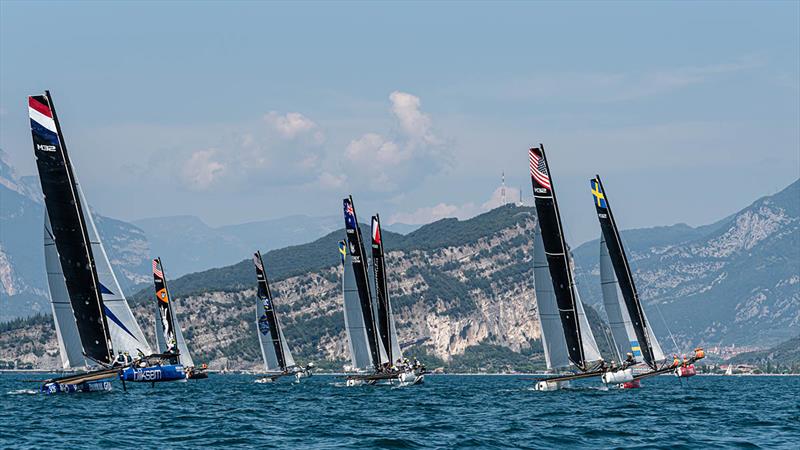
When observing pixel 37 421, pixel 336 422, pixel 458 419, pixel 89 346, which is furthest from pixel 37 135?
pixel 458 419

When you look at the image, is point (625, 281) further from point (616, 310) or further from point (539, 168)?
point (539, 168)

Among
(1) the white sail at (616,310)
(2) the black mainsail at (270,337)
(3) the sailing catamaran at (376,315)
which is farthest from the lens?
(2) the black mainsail at (270,337)

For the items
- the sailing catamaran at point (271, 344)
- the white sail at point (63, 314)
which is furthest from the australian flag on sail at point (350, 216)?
the sailing catamaran at point (271, 344)

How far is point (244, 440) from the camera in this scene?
185ft

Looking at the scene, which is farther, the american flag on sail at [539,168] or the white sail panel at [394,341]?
the white sail panel at [394,341]

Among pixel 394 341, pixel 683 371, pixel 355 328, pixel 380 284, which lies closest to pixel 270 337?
pixel 355 328

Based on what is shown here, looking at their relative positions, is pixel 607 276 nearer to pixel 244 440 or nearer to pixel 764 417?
pixel 764 417

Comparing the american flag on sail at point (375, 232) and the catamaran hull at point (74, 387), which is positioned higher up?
the american flag on sail at point (375, 232)

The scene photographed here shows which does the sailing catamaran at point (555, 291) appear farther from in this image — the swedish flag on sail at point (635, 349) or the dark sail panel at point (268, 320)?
the dark sail panel at point (268, 320)

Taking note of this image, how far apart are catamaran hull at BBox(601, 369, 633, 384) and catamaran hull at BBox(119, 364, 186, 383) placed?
34718mm

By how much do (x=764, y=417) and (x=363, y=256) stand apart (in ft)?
169

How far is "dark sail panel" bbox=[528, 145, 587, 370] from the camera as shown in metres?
87.6

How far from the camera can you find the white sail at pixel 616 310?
94.8 meters

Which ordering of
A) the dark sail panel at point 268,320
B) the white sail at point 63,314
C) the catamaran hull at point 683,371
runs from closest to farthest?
the white sail at point 63,314, the catamaran hull at point 683,371, the dark sail panel at point 268,320
